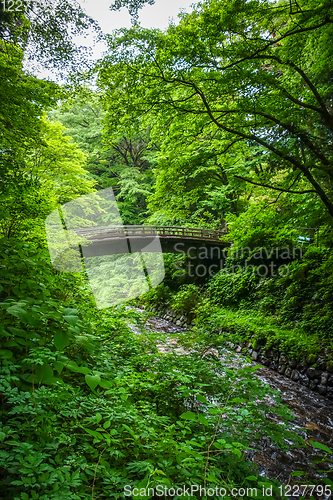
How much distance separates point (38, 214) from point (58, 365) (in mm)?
4801

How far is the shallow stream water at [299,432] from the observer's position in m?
2.88

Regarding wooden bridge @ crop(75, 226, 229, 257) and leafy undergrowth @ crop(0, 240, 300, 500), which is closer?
leafy undergrowth @ crop(0, 240, 300, 500)

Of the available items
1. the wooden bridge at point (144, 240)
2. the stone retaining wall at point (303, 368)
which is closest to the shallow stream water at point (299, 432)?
the stone retaining wall at point (303, 368)

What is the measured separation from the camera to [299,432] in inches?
145

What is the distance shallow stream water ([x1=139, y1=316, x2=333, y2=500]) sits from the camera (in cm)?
288

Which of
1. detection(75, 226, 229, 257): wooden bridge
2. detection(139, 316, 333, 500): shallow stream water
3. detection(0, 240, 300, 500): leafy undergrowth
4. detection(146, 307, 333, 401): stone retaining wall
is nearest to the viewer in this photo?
detection(0, 240, 300, 500): leafy undergrowth

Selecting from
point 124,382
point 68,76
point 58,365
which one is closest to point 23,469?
point 58,365

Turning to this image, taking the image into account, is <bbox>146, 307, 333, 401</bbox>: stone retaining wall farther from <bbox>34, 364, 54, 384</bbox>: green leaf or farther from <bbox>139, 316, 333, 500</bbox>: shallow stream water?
<bbox>34, 364, 54, 384</bbox>: green leaf

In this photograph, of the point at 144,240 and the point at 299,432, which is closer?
the point at 299,432

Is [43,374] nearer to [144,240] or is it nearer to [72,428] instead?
[72,428]

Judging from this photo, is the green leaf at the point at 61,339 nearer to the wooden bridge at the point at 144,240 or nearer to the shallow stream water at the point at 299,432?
→ the shallow stream water at the point at 299,432

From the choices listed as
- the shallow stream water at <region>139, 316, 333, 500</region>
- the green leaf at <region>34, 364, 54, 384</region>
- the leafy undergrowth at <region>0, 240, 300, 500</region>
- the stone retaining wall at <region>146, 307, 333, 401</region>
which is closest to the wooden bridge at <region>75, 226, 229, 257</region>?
the stone retaining wall at <region>146, 307, 333, 401</region>

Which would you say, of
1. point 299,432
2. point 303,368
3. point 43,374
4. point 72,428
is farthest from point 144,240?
point 43,374

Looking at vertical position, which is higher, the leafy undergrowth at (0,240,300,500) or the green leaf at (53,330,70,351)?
the green leaf at (53,330,70,351)
